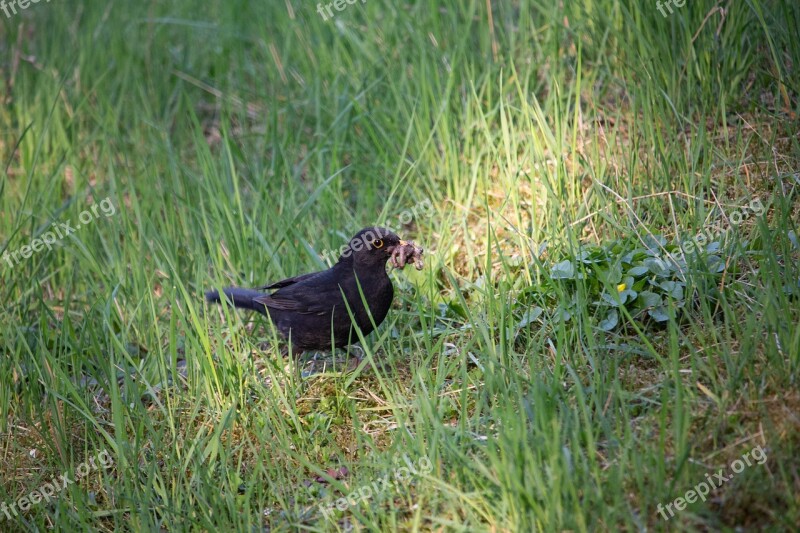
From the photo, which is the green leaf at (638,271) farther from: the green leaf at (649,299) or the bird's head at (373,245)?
the bird's head at (373,245)

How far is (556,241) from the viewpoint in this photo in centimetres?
419

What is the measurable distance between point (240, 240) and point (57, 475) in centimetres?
163

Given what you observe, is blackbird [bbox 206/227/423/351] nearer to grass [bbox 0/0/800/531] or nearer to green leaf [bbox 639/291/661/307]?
grass [bbox 0/0/800/531]

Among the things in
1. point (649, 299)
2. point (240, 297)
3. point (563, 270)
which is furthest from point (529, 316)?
point (240, 297)

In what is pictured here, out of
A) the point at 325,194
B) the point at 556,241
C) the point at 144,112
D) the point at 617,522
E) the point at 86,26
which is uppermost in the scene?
the point at 86,26

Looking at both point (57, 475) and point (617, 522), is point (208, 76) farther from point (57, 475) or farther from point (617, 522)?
point (617, 522)

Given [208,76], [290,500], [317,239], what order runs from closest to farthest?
[290,500]
[317,239]
[208,76]

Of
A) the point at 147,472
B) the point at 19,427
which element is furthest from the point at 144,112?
the point at 147,472

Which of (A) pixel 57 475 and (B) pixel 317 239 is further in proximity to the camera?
(B) pixel 317 239

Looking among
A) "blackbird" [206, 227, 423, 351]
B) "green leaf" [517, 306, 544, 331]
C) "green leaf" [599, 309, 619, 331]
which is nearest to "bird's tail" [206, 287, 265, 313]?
"blackbird" [206, 227, 423, 351]

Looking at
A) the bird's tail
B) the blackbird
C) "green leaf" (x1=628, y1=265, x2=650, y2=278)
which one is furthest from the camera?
the bird's tail

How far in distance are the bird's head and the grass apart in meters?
0.26

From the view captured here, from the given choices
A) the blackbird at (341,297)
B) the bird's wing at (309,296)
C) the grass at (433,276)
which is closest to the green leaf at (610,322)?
the grass at (433,276)

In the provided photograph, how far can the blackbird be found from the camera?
13.1 ft
